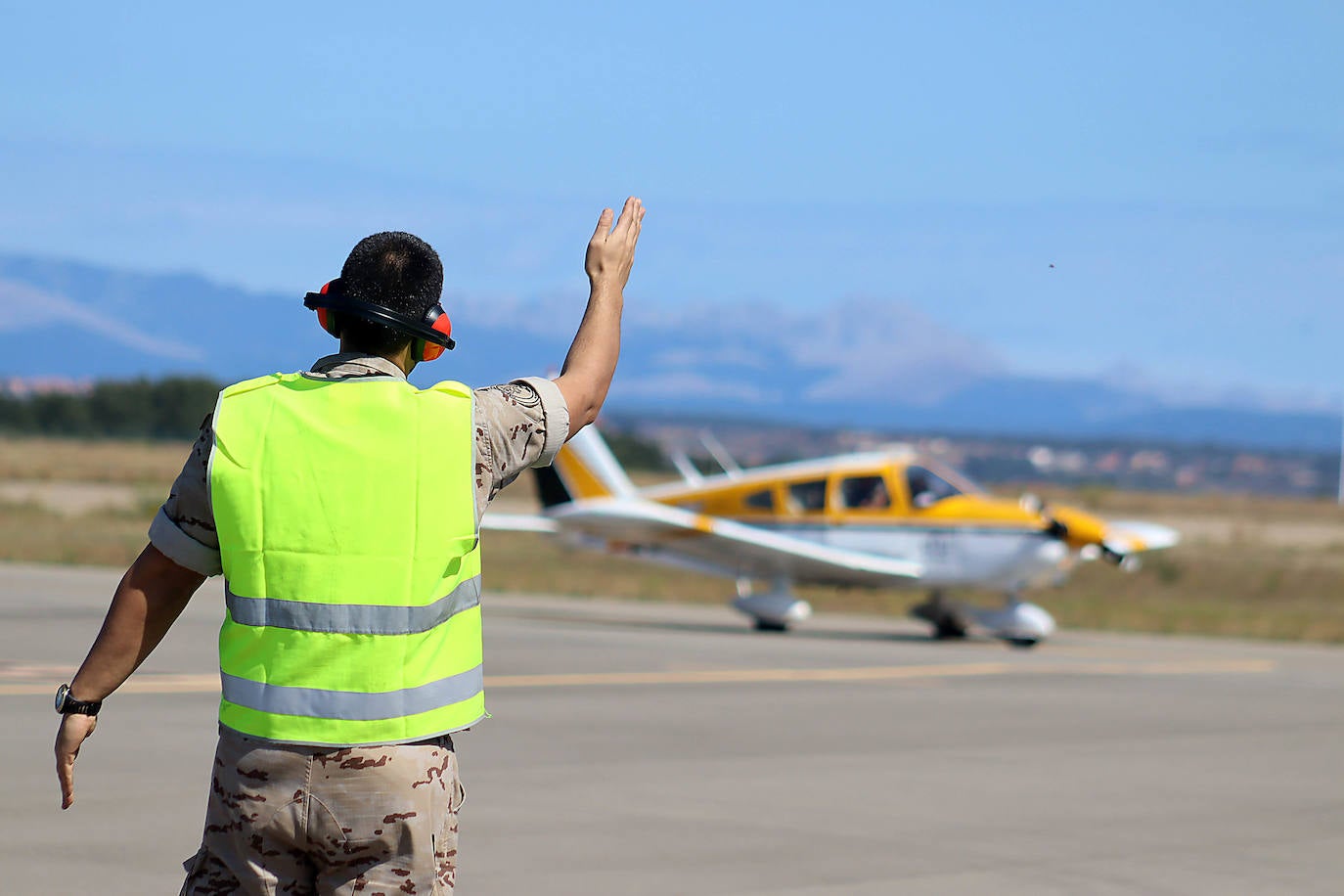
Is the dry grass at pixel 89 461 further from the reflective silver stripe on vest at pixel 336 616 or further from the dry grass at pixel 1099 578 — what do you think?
the reflective silver stripe on vest at pixel 336 616

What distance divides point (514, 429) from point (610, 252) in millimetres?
461

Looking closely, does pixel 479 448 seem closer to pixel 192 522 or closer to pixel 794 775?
pixel 192 522

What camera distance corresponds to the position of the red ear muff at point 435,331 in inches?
140

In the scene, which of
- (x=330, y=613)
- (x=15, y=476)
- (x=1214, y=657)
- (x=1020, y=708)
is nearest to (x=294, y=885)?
(x=330, y=613)

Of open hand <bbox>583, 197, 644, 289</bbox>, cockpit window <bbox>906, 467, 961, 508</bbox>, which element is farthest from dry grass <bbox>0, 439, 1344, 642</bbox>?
open hand <bbox>583, 197, 644, 289</bbox>

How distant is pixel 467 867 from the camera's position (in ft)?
23.5

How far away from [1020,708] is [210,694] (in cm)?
611

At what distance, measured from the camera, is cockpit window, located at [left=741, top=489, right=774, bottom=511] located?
2359cm

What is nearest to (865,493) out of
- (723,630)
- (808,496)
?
(808,496)

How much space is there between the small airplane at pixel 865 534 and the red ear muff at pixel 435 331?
724 inches

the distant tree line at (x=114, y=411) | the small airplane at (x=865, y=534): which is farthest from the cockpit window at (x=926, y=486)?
the distant tree line at (x=114, y=411)

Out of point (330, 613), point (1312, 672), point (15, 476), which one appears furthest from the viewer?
point (15, 476)

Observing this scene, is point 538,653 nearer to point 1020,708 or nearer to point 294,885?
point 1020,708

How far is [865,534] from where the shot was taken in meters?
23.0
